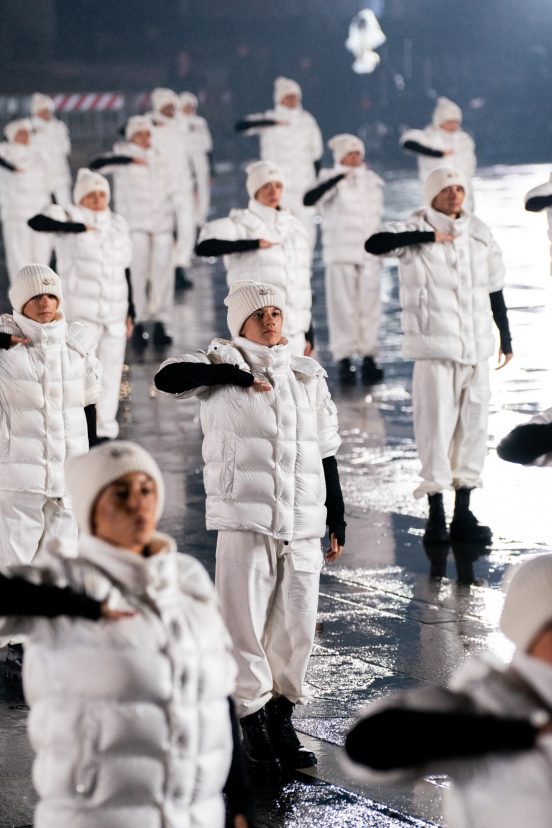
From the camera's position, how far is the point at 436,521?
1135 cm

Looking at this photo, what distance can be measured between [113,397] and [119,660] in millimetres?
9663

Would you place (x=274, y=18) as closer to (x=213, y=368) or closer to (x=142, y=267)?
(x=142, y=267)

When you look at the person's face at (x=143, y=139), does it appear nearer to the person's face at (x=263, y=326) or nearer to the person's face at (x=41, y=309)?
the person's face at (x=41, y=309)

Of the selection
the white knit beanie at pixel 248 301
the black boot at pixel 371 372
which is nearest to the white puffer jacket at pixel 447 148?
the black boot at pixel 371 372

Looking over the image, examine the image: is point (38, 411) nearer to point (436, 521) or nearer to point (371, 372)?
point (436, 521)

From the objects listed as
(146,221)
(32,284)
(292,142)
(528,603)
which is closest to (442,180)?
(32,284)

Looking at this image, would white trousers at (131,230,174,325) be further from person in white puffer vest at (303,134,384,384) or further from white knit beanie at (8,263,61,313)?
white knit beanie at (8,263,61,313)

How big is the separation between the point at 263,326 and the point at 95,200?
6848 mm

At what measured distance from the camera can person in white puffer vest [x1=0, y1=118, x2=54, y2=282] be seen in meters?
22.9

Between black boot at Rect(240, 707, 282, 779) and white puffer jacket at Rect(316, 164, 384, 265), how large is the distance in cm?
992

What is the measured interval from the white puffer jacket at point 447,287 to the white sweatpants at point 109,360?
354 cm

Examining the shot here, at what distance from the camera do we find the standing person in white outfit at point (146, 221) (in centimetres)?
2000

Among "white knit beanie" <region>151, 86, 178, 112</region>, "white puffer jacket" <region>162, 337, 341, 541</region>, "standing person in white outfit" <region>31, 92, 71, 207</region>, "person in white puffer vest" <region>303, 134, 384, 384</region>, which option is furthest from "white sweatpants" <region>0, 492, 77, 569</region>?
"standing person in white outfit" <region>31, 92, 71, 207</region>

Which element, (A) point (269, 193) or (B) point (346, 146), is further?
(B) point (346, 146)
